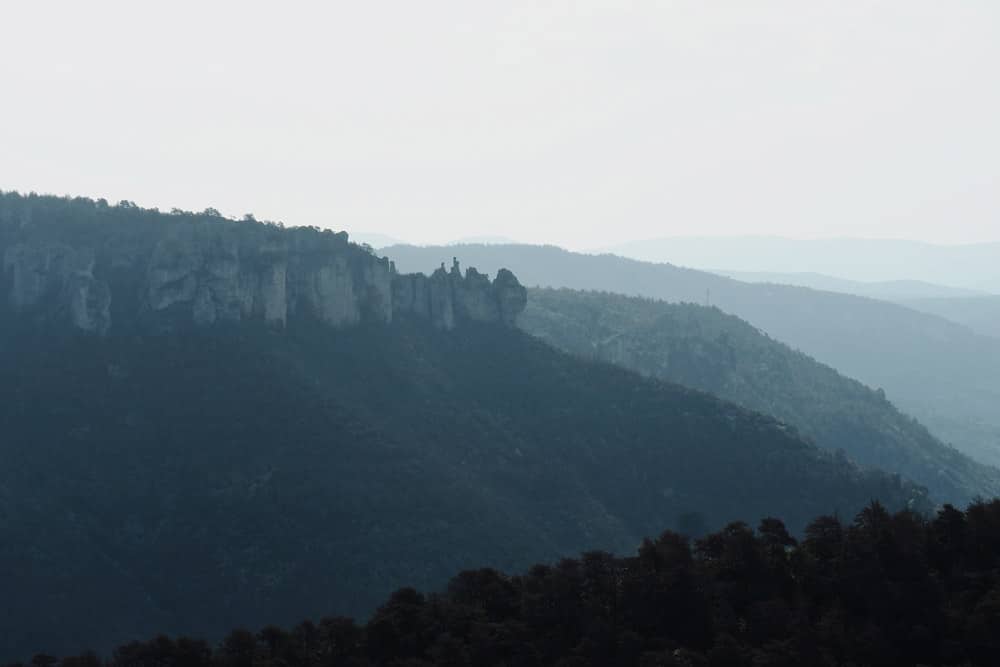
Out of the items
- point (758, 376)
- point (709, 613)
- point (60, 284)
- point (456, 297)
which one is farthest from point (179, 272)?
point (758, 376)

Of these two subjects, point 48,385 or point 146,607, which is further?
point 48,385

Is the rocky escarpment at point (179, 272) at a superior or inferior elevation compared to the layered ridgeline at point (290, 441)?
superior

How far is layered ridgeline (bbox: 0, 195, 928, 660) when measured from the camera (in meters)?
89.2

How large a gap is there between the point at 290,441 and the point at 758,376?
90.4 m

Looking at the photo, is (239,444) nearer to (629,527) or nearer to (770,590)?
(629,527)

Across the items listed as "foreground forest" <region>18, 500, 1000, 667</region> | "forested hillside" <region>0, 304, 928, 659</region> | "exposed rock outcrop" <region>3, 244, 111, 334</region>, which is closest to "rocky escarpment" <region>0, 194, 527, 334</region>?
"exposed rock outcrop" <region>3, 244, 111, 334</region>

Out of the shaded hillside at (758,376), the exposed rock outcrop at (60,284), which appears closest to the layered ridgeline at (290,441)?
the exposed rock outcrop at (60,284)

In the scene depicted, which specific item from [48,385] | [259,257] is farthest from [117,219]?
[48,385]

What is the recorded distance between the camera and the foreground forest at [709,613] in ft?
156

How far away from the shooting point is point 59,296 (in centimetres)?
11156

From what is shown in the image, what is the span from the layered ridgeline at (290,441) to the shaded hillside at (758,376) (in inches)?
1475

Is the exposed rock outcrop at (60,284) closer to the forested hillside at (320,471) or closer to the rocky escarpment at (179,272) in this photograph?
the rocky escarpment at (179,272)

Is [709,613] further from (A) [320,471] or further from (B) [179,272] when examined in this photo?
(B) [179,272]

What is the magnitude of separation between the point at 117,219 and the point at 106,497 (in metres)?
35.6
